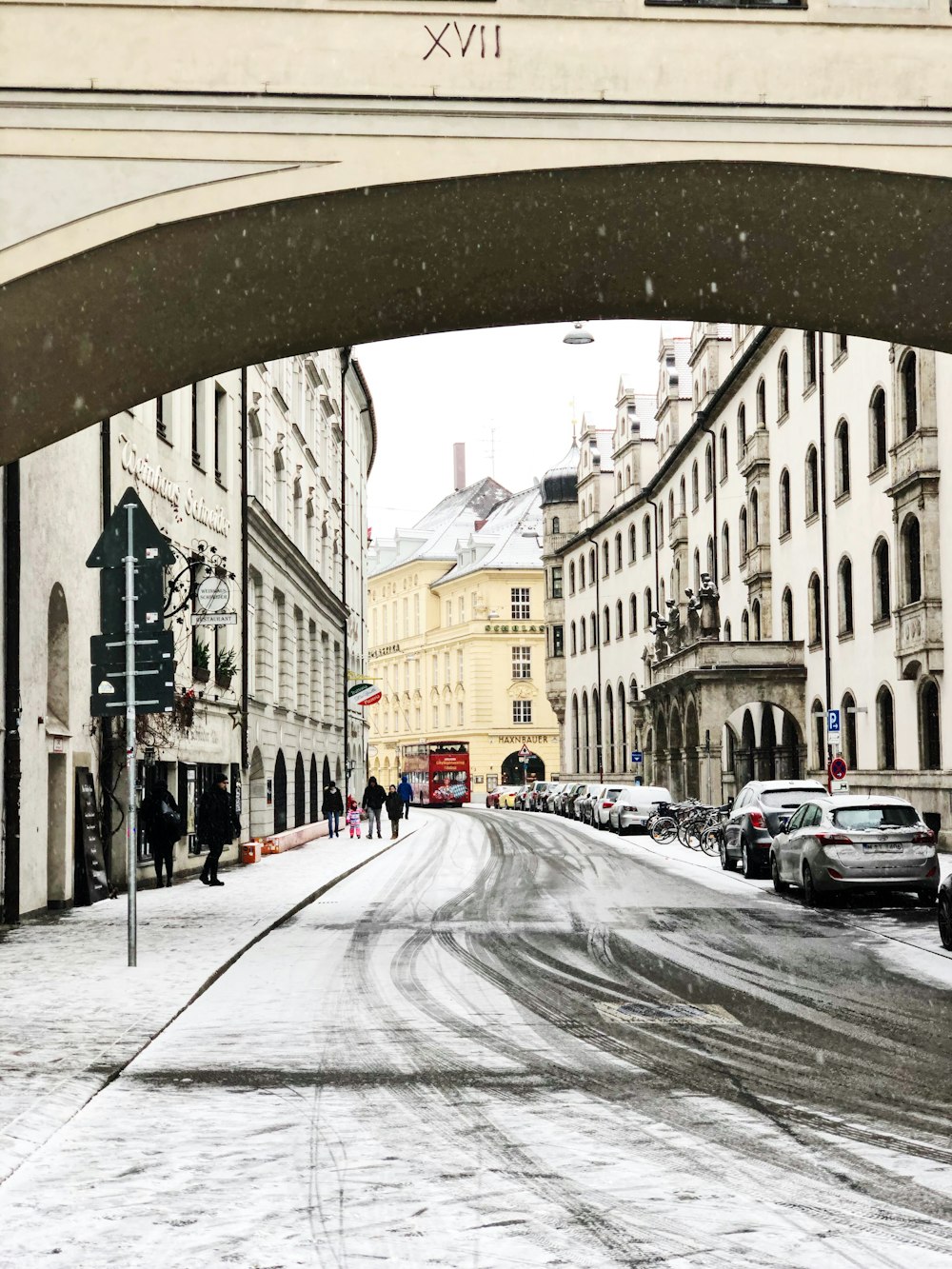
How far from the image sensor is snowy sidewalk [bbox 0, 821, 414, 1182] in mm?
8094

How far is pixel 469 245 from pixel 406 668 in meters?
112

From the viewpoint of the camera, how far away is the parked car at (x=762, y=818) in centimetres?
2639

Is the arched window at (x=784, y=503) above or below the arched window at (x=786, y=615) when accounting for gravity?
above

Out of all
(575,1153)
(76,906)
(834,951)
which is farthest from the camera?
(76,906)

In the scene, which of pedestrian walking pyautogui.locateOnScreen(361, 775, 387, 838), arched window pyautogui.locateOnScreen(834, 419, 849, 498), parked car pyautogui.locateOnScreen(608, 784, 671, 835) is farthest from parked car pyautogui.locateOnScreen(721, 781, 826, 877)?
parked car pyautogui.locateOnScreen(608, 784, 671, 835)

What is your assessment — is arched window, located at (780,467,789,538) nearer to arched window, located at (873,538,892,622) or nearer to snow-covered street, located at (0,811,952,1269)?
arched window, located at (873,538,892,622)

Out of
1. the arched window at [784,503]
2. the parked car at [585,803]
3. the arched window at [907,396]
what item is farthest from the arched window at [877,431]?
the parked car at [585,803]

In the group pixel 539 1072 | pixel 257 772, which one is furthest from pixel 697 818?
pixel 539 1072

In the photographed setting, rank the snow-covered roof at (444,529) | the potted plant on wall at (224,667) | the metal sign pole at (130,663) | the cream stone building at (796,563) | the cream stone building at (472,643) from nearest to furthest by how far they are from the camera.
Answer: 1. the metal sign pole at (130,663)
2. the potted plant on wall at (224,667)
3. the cream stone building at (796,563)
4. the cream stone building at (472,643)
5. the snow-covered roof at (444,529)

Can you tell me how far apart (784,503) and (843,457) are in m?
6.69

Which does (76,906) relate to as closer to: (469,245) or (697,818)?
(469,245)

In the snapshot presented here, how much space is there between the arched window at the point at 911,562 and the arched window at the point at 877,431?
253 cm

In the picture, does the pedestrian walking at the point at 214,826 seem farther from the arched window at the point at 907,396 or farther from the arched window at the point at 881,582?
the arched window at the point at 881,582

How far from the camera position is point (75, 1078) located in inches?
334
